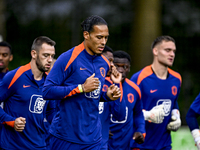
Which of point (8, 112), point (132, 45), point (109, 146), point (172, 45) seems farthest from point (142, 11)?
point (8, 112)

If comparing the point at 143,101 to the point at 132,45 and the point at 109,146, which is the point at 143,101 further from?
the point at 132,45

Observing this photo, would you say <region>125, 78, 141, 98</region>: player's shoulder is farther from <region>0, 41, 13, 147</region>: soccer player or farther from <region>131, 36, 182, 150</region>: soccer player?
Answer: <region>0, 41, 13, 147</region>: soccer player

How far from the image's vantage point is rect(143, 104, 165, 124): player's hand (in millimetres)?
5560

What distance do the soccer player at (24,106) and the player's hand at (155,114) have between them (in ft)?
5.70

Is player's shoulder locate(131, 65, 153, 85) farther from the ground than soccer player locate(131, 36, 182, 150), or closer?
farther from the ground

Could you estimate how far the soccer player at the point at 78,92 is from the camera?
3635mm

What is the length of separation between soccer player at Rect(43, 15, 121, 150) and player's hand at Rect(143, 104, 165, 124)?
1.84 meters

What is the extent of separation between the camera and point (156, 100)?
584 centimetres

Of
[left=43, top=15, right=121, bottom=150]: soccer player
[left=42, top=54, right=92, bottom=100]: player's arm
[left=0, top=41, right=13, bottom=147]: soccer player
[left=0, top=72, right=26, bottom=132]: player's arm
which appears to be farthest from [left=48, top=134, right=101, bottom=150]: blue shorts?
[left=0, top=41, right=13, bottom=147]: soccer player

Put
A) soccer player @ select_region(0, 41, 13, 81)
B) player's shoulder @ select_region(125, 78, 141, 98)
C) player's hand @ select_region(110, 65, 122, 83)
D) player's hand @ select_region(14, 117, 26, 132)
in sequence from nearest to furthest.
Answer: player's hand @ select_region(14, 117, 26, 132), player's hand @ select_region(110, 65, 122, 83), player's shoulder @ select_region(125, 78, 141, 98), soccer player @ select_region(0, 41, 13, 81)

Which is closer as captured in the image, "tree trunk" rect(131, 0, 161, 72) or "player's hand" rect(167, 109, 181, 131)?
"player's hand" rect(167, 109, 181, 131)

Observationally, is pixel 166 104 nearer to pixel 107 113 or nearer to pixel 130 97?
pixel 130 97

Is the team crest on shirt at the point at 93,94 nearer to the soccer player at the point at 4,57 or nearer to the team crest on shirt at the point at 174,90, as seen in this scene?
the team crest on shirt at the point at 174,90

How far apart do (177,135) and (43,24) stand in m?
6.70
